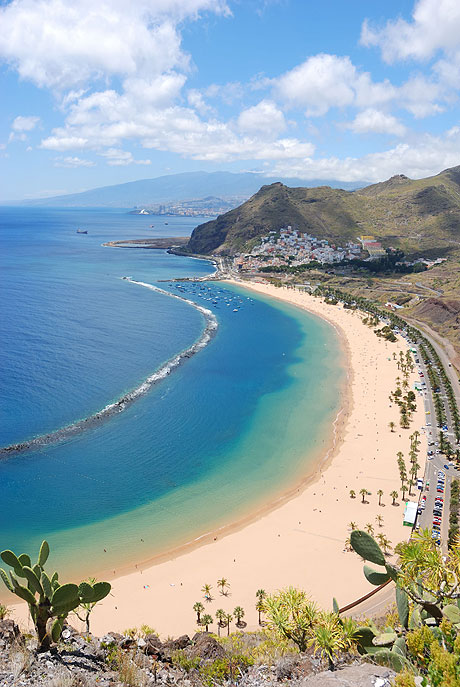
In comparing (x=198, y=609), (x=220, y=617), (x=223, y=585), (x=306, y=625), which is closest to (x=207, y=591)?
(x=223, y=585)

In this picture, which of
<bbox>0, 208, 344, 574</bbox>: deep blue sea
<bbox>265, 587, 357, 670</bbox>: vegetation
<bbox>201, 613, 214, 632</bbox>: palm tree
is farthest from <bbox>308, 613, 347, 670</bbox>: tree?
<bbox>0, 208, 344, 574</bbox>: deep blue sea

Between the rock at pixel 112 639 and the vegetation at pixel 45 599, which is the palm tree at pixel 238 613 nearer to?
the rock at pixel 112 639

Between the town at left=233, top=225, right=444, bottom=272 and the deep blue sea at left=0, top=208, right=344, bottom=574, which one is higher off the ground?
the town at left=233, top=225, right=444, bottom=272

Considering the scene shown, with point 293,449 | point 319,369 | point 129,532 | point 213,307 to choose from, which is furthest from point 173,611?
point 213,307

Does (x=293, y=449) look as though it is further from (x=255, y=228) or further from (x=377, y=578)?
(x=255, y=228)

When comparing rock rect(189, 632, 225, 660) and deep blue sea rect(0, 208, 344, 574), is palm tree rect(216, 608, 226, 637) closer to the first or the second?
deep blue sea rect(0, 208, 344, 574)

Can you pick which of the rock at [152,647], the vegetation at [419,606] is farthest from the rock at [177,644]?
the vegetation at [419,606]
